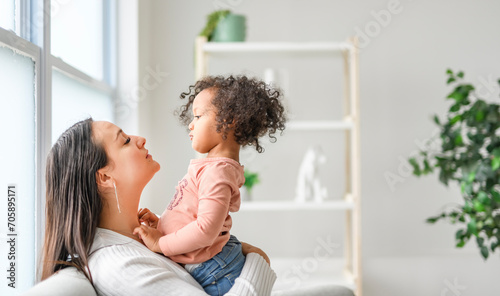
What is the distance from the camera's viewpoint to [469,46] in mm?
3080

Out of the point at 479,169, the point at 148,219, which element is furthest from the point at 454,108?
the point at 148,219

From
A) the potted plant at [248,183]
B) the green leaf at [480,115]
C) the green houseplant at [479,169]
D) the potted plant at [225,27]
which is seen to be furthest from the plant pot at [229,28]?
the green leaf at [480,115]

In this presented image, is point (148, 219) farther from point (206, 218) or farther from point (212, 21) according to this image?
point (212, 21)

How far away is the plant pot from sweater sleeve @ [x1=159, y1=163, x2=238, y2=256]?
161 cm

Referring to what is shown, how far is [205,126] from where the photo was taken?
1188 mm

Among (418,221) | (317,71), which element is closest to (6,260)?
(317,71)

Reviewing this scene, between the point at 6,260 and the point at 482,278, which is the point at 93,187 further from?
the point at 482,278

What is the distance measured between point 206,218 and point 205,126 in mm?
228

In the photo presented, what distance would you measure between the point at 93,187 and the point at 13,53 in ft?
1.67

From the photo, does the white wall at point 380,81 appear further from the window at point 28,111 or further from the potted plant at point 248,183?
the window at point 28,111

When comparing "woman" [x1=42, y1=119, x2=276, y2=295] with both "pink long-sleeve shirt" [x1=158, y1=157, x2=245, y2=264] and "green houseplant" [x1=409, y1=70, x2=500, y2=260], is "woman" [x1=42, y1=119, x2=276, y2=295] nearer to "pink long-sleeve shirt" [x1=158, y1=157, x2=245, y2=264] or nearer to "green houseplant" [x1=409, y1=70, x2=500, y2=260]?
"pink long-sleeve shirt" [x1=158, y1=157, x2=245, y2=264]

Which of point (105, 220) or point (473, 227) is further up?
point (105, 220)

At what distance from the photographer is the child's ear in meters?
1.09

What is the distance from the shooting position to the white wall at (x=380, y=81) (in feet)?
9.99
